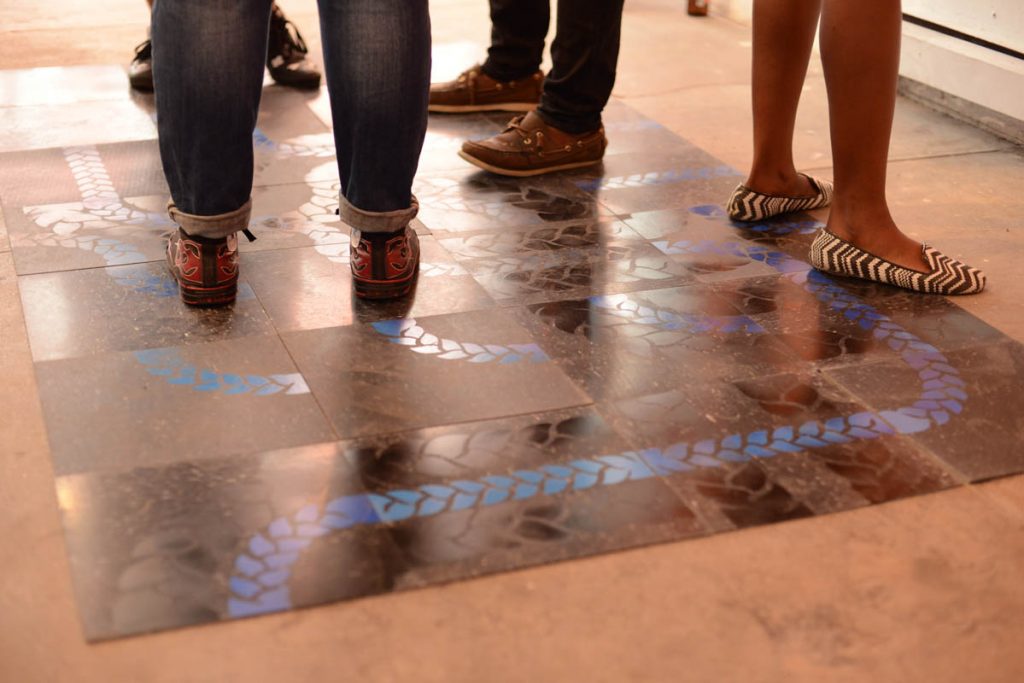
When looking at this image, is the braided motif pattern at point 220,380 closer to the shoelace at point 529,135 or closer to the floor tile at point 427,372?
the floor tile at point 427,372

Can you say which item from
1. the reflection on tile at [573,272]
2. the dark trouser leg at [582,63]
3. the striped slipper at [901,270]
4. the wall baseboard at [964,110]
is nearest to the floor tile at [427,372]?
the reflection on tile at [573,272]

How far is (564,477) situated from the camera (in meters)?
1.32

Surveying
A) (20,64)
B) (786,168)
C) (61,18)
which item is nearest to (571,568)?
(786,168)

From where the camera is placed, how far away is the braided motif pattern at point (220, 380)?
1.48m

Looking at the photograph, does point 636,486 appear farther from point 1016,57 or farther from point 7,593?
point 1016,57

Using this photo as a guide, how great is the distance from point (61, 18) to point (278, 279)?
2.18 m

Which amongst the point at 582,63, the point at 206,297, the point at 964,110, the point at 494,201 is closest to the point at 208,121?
the point at 206,297

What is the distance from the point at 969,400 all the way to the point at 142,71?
2008 mm

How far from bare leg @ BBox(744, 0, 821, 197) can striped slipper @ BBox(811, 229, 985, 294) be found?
10.1 inches

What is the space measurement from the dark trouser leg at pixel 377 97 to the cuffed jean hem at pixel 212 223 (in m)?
0.16

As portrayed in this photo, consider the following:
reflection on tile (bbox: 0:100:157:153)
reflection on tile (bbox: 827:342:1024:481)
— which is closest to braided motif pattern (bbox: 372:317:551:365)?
reflection on tile (bbox: 827:342:1024:481)

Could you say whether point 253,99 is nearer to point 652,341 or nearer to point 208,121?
point 208,121

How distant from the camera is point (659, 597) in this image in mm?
1138

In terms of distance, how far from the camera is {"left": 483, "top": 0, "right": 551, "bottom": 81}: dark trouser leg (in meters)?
2.57
